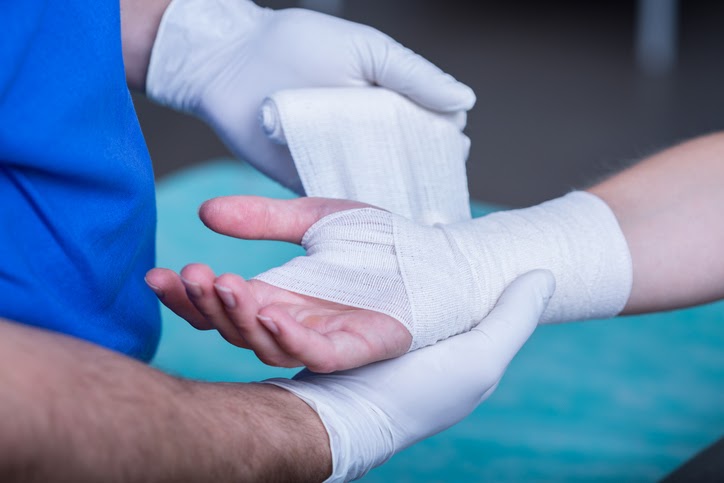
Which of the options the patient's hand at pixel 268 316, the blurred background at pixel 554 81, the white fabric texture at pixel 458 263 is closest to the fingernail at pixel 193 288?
the patient's hand at pixel 268 316

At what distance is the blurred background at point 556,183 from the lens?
1161 mm

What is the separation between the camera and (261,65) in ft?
3.70

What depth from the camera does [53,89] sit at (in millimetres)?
743

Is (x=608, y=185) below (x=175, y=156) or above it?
above

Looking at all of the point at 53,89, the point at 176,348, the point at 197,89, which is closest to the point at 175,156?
the point at 176,348

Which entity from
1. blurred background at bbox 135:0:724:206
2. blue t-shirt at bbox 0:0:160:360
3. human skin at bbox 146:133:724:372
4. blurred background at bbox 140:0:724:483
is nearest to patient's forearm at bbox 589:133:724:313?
human skin at bbox 146:133:724:372

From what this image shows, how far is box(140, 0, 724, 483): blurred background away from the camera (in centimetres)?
116

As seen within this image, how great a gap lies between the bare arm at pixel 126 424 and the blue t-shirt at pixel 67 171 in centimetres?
15

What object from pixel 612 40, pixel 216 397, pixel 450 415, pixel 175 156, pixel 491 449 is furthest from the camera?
pixel 612 40

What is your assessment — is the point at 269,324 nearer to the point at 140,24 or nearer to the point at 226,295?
the point at 226,295

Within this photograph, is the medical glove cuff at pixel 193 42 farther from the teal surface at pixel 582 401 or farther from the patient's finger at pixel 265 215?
the teal surface at pixel 582 401

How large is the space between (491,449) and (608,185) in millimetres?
406

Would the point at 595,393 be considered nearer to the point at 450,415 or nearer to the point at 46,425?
the point at 450,415

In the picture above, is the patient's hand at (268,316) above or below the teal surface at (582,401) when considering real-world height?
above
